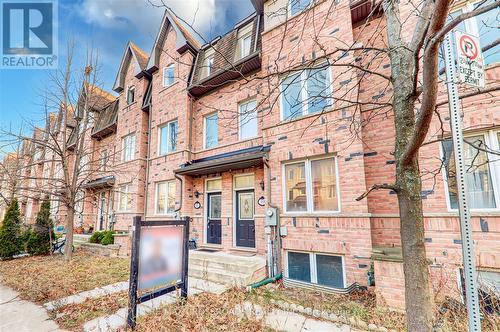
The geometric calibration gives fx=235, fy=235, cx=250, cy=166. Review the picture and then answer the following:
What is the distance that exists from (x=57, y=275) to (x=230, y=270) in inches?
217

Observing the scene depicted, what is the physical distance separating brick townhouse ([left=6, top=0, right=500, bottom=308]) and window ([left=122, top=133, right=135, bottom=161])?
14cm

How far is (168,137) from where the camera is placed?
12.0 m

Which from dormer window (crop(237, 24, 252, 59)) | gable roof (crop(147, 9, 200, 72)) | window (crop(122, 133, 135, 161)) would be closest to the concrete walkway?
window (crop(122, 133, 135, 161))

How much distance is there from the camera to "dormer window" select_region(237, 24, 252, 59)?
10118 mm

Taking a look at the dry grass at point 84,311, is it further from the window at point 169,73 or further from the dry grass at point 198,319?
the window at point 169,73

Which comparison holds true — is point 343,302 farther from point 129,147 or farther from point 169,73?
point 129,147

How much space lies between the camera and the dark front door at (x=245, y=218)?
8.91 metres

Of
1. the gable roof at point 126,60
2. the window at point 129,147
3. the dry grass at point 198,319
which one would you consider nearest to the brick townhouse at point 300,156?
the window at point 129,147

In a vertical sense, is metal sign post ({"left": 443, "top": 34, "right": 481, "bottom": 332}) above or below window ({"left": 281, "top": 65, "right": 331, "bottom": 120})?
below

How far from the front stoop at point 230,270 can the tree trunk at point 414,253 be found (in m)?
4.34

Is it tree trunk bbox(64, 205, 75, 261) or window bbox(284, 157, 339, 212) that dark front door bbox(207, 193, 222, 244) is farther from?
tree trunk bbox(64, 205, 75, 261)

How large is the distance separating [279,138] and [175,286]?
5076mm

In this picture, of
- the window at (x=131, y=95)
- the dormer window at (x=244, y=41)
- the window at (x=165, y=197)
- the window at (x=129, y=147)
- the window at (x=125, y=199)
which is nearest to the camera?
the dormer window at (x=244, y=41)

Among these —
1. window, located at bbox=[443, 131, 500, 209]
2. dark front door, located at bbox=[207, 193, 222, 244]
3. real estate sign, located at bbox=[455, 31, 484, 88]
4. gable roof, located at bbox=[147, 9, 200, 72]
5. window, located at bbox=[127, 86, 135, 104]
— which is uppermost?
gable roof, located at bbox=[147, 9, 200, 72]
